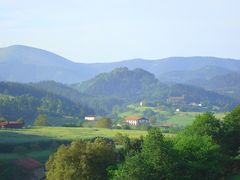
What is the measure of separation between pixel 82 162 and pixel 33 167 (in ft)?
69.1

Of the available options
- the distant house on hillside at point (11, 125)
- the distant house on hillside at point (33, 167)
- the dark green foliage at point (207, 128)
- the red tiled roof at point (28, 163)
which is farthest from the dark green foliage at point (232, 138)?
the distant house on hillside at point (11, 125)

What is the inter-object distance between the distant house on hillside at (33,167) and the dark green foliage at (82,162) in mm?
17824

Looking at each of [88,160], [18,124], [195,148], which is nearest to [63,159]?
[88,160]

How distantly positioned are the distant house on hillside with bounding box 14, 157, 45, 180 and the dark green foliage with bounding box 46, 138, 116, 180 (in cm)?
1782

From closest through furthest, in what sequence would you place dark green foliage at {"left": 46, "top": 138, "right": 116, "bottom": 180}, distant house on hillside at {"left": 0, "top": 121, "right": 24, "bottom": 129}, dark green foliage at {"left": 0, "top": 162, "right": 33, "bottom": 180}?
dark green foliage at {"left": 46, "top": 138, "right": 116, "bottom": 180} → dark green foliage at {"left": 0, "top": 162, "right": 33, "bottom": 180} → distant house on hillside at {"left": 0, "top": 121, "right": 24, "bottom": 129}

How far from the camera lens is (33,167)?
55.2 metres

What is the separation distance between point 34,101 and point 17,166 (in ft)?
366

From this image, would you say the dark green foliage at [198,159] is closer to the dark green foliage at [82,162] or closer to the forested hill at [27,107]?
the dark green foliage at [82,162]

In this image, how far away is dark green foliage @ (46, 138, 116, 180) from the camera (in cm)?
3550

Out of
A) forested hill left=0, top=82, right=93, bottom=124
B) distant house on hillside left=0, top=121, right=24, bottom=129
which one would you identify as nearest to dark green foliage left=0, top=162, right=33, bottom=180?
distant house on hillside left=0, top=121, right=24, bottom=129

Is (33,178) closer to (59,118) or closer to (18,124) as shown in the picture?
(18,124)

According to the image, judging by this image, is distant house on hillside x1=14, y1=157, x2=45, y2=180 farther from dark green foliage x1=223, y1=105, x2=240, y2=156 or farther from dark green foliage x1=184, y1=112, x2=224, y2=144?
dark green foliage x1=223, y1=105, x2=240, y2=156

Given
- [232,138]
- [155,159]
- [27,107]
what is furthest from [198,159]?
[27,107]

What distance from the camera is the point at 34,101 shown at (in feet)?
538
